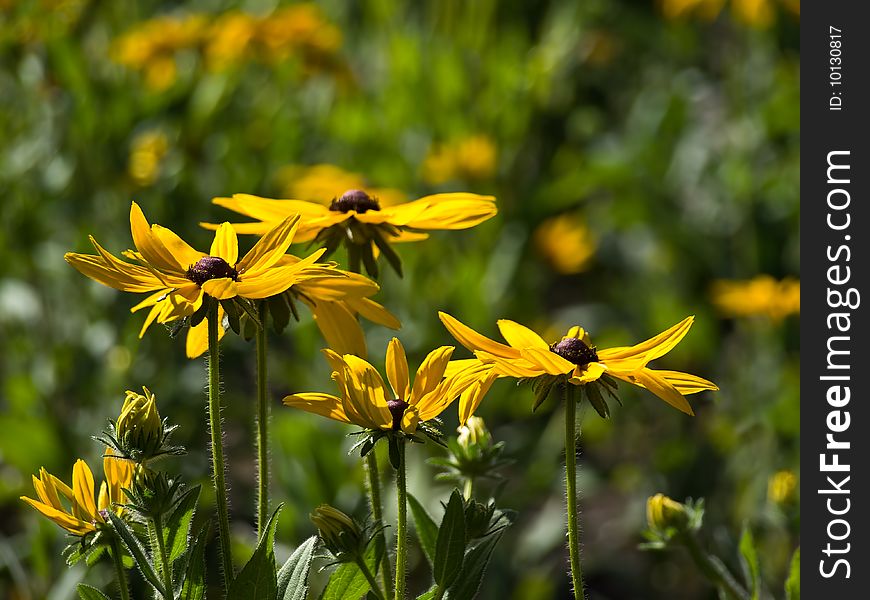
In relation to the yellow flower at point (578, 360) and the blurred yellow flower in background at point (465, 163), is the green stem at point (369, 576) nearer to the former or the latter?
the yellow flower at point (578, 360)

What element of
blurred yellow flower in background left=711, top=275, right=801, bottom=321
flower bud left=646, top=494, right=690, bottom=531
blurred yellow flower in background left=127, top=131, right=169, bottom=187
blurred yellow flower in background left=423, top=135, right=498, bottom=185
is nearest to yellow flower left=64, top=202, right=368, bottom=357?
flower bud left=646, top=494, right=690, bottom=531

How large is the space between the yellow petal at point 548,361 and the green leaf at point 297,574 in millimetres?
230

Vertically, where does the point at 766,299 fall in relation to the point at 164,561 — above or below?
above

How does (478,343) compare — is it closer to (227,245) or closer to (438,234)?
(227,245)

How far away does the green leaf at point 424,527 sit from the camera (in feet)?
3.19

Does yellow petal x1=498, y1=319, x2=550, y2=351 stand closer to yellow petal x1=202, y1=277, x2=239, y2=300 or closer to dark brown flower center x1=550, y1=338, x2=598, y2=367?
dark brown flower center x1=550, y1=338, x2=598, y2=367

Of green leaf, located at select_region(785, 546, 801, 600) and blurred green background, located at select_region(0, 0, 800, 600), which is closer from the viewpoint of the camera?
green leaf, located at select_region(785, 546, 801, 600)

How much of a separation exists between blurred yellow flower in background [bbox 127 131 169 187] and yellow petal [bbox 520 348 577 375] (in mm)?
1962

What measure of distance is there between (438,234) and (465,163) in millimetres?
223

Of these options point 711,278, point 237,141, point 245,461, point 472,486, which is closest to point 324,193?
point 237,141

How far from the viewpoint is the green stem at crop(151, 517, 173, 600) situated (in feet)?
2.78

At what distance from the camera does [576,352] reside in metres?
0.90

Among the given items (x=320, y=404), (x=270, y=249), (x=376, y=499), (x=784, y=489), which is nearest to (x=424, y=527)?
(x=376, y=499)

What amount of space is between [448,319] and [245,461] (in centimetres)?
233
